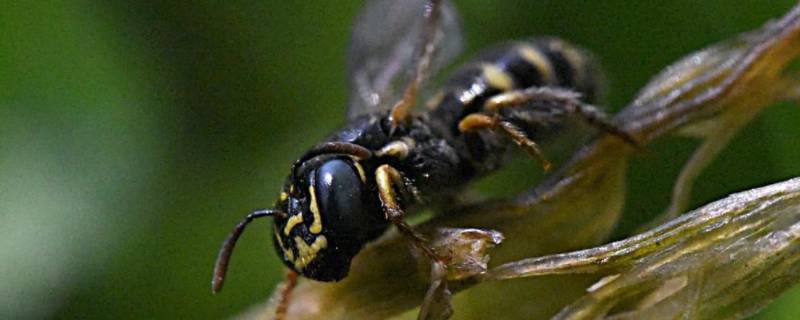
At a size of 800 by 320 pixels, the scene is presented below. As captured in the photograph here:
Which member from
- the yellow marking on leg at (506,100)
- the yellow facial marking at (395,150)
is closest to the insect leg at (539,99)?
the yellow marking on leg at (506,100)

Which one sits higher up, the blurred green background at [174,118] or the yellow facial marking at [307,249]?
the blurred green background at [174,118]

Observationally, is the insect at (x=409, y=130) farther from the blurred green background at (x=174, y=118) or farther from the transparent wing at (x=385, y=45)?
the blurred green background at (x=174, y=118)

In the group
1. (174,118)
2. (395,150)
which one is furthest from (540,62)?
(174,118)

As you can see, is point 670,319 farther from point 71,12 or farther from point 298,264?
point 71,12

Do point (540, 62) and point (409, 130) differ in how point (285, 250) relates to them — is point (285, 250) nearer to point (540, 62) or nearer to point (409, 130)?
point (409, 130)

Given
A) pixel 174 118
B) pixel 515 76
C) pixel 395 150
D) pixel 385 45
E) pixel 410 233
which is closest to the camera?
pixel 410 233

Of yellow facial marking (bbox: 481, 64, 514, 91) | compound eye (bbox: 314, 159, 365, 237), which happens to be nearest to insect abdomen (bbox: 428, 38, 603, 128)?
yellow facial marking (bbox: 481, 64, 514, 91)

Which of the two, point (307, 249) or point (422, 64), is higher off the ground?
point (422, 64)
